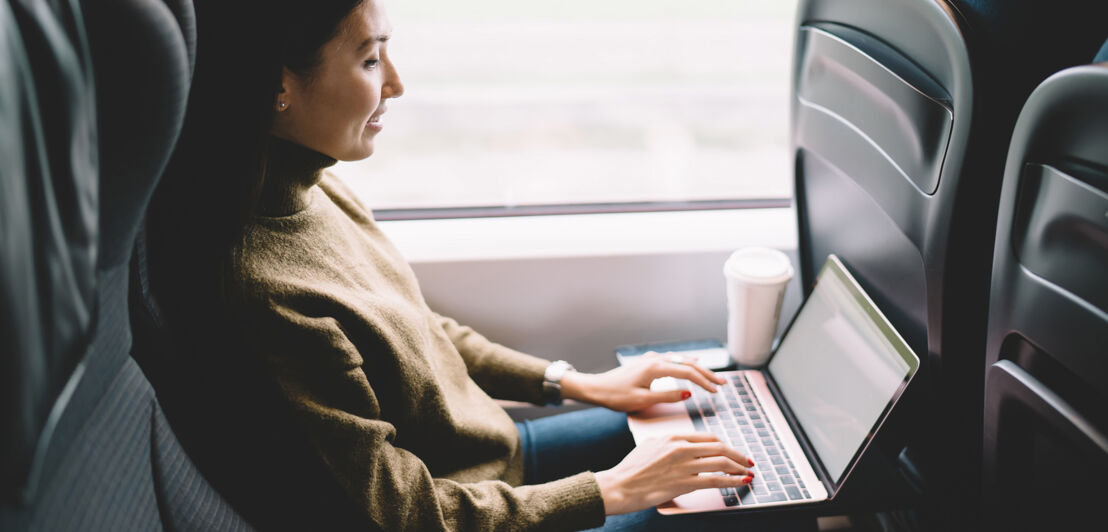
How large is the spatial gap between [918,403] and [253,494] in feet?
2.87

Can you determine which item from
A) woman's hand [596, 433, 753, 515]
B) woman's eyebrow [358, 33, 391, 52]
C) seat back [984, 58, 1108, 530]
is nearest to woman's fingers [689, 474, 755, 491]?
woman's hand [596, 433, 753, 515]

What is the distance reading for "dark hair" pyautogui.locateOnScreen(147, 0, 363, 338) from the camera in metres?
0.77

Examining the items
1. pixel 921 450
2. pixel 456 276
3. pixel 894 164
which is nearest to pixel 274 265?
pixel 456 276

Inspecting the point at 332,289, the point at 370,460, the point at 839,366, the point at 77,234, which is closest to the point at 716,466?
the point at 839,366

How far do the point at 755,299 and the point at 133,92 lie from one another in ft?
3.40

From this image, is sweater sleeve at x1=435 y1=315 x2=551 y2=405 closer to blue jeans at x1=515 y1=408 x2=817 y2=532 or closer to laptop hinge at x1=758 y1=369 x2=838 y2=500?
blue jeans at x1=515 y1=408 x2=817 y2=532

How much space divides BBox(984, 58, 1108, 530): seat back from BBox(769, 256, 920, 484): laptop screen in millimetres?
176

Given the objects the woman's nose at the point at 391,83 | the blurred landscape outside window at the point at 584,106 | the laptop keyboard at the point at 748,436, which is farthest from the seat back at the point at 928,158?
the blurred landscape outside window at the point at 584,106

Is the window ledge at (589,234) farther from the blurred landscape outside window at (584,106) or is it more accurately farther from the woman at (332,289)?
the blurred landscape outside window at (584,106)

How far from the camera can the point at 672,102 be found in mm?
2654

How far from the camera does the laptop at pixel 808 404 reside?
3.32ft

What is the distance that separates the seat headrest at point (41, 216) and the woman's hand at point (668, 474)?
723 mm

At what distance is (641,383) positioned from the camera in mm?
1253

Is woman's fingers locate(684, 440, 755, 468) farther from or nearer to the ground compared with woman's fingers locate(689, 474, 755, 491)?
farther from the ground
